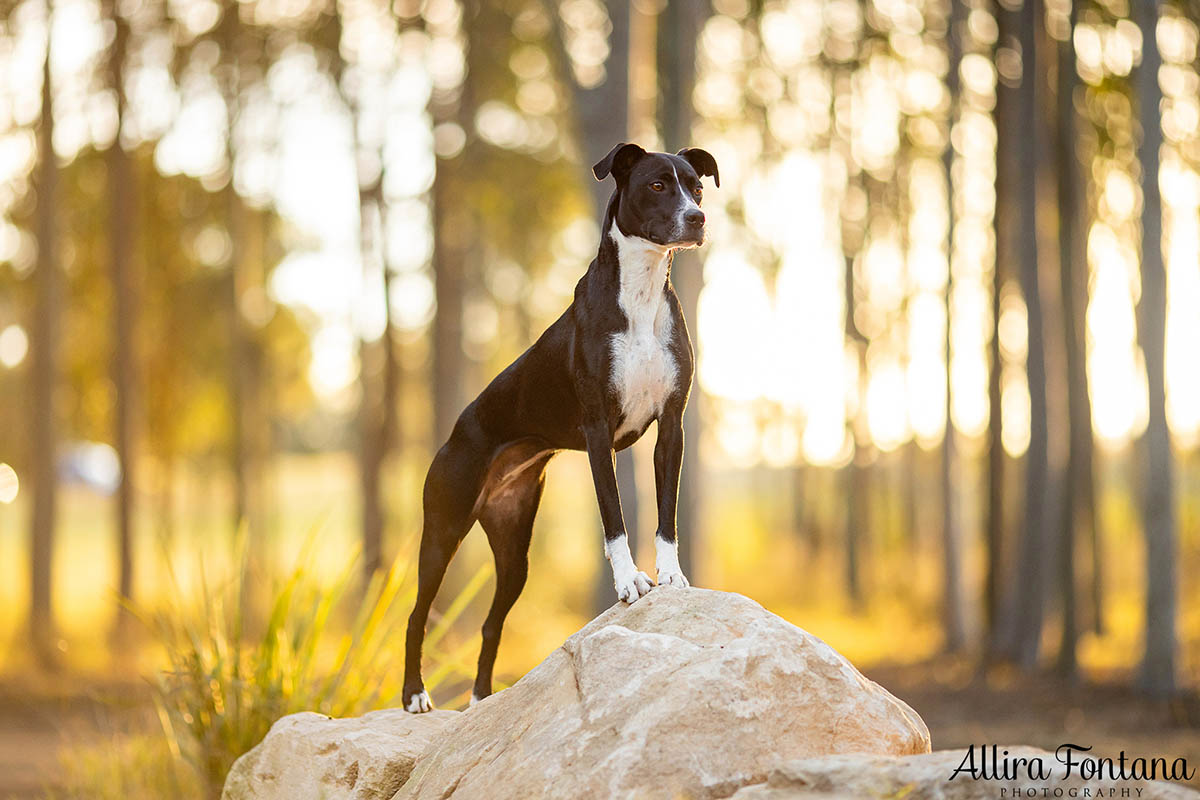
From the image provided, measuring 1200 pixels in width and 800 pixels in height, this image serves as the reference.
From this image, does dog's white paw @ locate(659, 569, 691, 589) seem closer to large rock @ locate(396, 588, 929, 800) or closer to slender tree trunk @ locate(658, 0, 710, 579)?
large rock @ locate(396, 588, 929, 800)

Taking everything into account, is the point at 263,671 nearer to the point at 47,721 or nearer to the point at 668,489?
the point at 668,489

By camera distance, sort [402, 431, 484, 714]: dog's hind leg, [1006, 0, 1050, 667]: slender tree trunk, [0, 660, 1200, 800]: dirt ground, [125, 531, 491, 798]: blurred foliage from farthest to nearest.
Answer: [1006, 0, 1050, 667]: slender tree trunk < [0, 660, 1200, 800]: dirt ground < [125, 531, 491, 798]: blurred foliage < [402, 431, 484, 714]: dog's hind leg

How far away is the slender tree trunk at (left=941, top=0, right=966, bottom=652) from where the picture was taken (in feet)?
51.6

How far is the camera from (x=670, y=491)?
13.9 ft

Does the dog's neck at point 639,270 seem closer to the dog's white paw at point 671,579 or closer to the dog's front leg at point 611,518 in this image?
the dog's front leg at point 611,518

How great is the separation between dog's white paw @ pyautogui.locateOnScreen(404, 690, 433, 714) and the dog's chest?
1521 millimetres

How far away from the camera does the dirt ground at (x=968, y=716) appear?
9.48m

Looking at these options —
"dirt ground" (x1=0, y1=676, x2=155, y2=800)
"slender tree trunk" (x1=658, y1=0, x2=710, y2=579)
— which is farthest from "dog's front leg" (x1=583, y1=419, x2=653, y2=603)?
"slender tree trunk" (x1=658, y1=0, x2=710, y2=579)

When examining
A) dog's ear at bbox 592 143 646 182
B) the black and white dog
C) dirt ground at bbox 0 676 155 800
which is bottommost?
dirt ground at bbox 0 676 155 800

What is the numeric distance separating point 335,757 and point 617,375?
1.92m

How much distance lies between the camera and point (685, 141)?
36.4 feet

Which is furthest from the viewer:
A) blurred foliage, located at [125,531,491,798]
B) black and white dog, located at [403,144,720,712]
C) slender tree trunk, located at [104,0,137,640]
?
slender tree trunk, located at [104,0,137,640]

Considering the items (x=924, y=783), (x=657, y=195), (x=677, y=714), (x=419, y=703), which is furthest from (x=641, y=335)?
(x=419, y=703)

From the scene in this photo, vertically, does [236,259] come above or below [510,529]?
above
